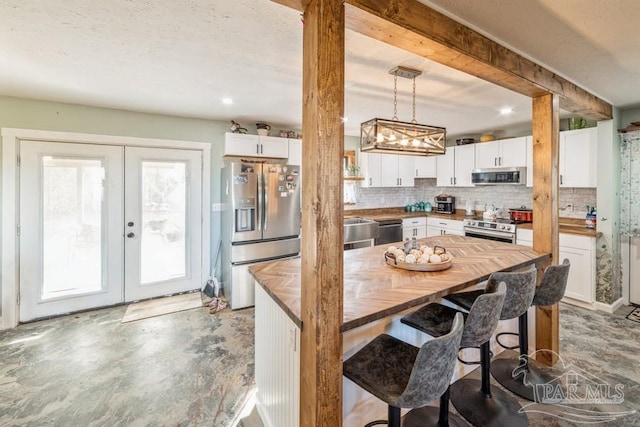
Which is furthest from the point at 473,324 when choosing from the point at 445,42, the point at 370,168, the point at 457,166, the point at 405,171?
the point at 405,171

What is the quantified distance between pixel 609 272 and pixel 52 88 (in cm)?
648

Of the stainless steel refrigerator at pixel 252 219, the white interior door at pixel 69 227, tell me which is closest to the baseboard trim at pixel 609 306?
the stainless steel refrigerator at pixel 252 219

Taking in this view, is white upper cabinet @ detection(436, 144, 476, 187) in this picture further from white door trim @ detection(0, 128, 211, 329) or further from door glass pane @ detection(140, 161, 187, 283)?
white door trim @ detection(0, 128, 211, 329)

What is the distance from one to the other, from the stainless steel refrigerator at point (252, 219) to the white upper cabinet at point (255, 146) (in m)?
0.33

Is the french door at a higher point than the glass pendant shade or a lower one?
lower

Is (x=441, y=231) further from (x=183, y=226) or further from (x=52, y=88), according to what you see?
(x=52, y=88)

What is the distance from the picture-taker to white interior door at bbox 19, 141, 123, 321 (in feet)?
10.7

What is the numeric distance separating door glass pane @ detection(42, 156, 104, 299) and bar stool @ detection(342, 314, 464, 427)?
3657mm

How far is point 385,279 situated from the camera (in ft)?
6.21

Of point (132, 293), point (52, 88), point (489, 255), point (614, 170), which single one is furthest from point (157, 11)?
point (614, 170)

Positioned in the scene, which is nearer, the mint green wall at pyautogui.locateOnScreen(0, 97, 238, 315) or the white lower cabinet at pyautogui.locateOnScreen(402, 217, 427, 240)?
the mint green wall at pyautogui.locateOnScreen(0, 97, 238, 315)

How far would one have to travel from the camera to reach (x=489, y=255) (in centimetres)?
244

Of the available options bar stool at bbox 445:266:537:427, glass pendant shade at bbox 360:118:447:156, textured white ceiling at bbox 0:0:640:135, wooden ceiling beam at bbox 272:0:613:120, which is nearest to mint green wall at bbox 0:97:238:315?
textured white ceiling at bbox 0:0:640:135

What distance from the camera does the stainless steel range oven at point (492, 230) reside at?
4.21 m
